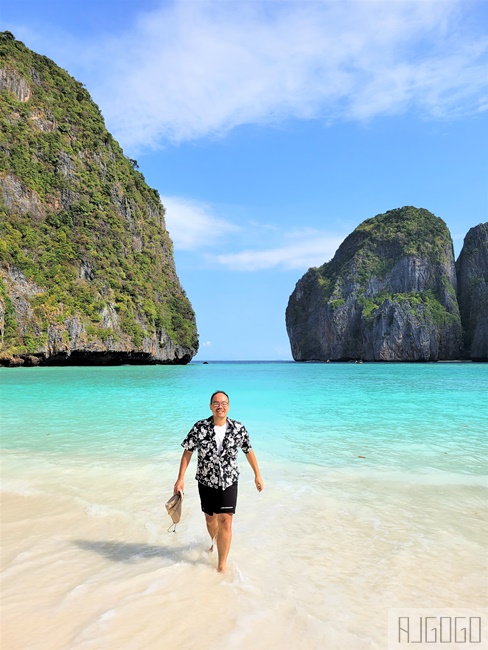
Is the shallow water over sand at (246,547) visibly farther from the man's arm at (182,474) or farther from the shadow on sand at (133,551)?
the man's arm at (182,474)

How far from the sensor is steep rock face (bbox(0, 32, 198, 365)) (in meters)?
46.3

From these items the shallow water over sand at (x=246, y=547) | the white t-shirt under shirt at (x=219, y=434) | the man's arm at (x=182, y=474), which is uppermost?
the white t-shirt under shirt at (x=219, y=434)

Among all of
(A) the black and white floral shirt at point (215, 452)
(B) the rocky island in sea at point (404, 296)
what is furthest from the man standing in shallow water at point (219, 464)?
(B) the rocky island in sea at point (404, 296)

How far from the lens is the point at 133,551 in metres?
3.91

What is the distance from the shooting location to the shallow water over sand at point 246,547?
9.11 feet

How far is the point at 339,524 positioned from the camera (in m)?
4.57

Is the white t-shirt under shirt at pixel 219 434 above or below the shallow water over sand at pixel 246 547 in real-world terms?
A: above

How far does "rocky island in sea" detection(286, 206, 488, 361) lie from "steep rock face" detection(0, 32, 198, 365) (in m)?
48.1

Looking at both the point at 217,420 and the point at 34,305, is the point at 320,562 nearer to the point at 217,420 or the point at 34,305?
the point at 217,420

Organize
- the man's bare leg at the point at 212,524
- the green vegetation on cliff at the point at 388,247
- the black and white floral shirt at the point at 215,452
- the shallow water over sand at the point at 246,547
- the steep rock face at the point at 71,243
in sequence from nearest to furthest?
the shallow water over sand at the point at 246,547 < the black and white floral shirt at the point at 215,452 < the man's bare leg at the point at 212,524 < the steep rock face at the point at 71,243 < the green vegetation on cliff at the point at 388,247

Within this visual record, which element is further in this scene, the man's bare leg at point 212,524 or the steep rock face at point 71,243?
the steep rock face at point 71,243

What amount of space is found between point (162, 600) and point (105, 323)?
50.3 metres

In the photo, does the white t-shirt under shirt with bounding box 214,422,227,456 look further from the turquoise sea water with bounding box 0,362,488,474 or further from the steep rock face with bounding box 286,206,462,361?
the steep rock face with bounding box 286,206,462,361

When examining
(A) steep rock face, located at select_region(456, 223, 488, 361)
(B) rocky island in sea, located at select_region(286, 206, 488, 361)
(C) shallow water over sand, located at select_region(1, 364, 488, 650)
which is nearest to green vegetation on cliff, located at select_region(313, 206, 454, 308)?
(B) rocky island in sea, located at select_region(286, 206, 488, 361)
